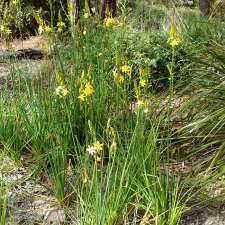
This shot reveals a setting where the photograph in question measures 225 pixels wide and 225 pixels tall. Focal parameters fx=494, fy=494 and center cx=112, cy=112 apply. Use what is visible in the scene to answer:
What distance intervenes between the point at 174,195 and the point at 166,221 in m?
0.17

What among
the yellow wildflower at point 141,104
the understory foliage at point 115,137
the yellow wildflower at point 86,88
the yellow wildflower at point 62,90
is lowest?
the understory foliage at point 115,137

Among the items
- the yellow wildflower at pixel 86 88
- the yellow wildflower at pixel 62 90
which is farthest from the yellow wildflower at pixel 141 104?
the yellow wildflower at pixel 62 90

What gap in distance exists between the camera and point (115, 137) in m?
2.68

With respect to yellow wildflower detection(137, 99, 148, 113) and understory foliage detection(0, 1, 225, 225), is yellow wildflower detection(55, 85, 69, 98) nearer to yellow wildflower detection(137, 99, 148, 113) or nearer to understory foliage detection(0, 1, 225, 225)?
understory foliage detection(0, 1, 225, 225)

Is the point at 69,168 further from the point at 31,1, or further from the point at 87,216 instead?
the point at 31,1

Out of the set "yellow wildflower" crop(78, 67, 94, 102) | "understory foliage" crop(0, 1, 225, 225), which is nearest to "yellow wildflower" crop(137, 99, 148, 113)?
"understory foliage" crop(0, 1, 225, 225)

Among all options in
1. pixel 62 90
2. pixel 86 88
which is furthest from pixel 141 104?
pixel 62 90

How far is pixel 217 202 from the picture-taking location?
2.68 metres

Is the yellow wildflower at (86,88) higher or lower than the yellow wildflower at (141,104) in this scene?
higher

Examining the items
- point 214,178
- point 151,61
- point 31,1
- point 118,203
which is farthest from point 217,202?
point 31,1

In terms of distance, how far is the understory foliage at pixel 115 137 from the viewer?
7.88 feet

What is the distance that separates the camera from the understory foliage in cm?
240

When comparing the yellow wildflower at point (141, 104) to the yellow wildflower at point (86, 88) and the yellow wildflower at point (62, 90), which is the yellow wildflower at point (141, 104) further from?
the yellow wildflower at point (62, 90)

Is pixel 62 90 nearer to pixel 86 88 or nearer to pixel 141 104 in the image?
pixel 86 88
